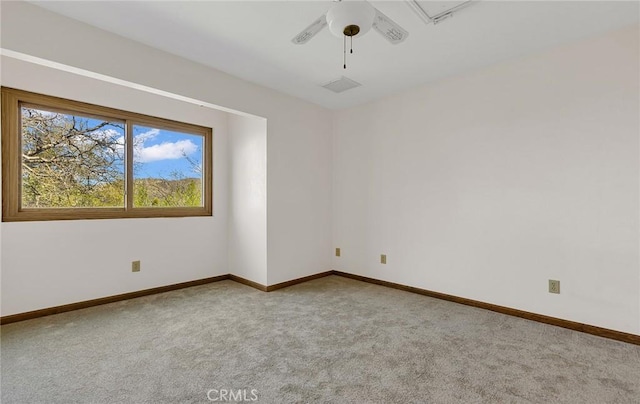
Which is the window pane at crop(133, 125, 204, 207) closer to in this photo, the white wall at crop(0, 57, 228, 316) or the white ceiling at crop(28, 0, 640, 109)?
the white wall at crop(0, 57, 228, 316)

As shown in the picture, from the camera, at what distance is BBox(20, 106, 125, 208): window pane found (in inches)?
108

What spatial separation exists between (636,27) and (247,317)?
393 cm

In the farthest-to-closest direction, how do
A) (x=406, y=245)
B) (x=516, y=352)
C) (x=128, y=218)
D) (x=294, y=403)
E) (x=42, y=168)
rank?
1. (x=406, y=245)
2. (x=128, y=218)
3. (x=42, y=168)
4. (x=516, y=352)
5. (x=294, y=403)

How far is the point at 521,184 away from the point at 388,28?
1.92 meters

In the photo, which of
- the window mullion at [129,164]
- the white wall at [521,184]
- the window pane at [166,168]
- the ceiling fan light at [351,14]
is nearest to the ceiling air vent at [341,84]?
the white wall at [521,184]

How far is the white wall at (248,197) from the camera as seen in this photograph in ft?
11.8

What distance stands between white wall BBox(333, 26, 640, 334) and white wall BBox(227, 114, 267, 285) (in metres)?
1.40

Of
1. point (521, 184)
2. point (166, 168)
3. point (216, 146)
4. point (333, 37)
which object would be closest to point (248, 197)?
point (216, 146)

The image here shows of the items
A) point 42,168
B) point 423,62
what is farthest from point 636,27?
point 42,168

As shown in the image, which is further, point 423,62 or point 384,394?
point 423,62

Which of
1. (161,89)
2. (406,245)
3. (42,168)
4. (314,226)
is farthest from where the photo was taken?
(314,226)

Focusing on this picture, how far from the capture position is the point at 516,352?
82.3 inches

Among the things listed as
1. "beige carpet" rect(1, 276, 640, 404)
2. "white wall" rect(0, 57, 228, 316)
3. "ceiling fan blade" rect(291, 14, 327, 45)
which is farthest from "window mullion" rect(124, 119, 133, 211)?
"ceiling fan blade" rect(291, 14, 327, 45)

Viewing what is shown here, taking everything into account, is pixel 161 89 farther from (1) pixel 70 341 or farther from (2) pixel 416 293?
(2) pixel 416 293
